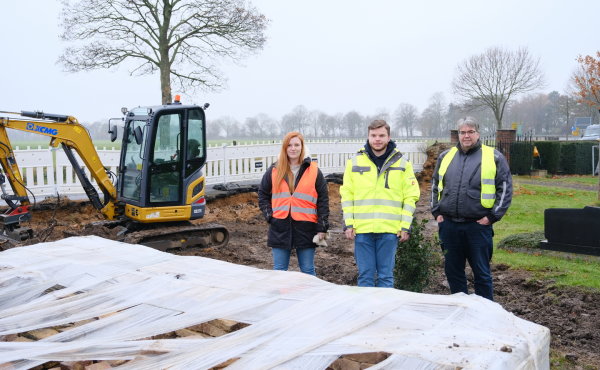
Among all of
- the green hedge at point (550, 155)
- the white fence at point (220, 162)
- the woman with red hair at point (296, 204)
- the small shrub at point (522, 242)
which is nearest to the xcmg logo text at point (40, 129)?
the white fence at point (220, 162)

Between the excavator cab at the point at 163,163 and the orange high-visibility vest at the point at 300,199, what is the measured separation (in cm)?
436

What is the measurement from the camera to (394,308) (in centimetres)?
305

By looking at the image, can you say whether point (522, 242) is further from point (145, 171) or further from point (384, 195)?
point (145, 171)

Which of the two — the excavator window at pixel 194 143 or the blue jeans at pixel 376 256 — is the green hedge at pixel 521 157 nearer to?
the excavator window at pixel 194 143

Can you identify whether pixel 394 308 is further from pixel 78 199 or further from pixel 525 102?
pixel 525 102

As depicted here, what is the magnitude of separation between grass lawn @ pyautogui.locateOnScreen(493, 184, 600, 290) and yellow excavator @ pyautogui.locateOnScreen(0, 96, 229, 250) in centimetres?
500

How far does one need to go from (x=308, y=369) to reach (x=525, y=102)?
92.2 metres

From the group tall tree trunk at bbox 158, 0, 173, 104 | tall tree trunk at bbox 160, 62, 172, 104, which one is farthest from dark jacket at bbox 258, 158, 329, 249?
tall tree trunk at bbox 158, 0, 173, 104

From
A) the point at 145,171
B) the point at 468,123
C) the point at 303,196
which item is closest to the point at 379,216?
the point at 303,196

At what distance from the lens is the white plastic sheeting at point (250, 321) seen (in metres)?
2.62

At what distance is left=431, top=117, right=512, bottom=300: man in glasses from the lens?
16.8 ft

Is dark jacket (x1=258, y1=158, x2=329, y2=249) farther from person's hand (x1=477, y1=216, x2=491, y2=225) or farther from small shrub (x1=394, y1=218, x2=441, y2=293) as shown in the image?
person's hand (x1=477, y1=216, x2=491, y2=225)

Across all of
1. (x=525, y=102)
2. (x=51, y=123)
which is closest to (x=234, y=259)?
(x=51, y=123)

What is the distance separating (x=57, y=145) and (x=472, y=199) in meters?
7.06
